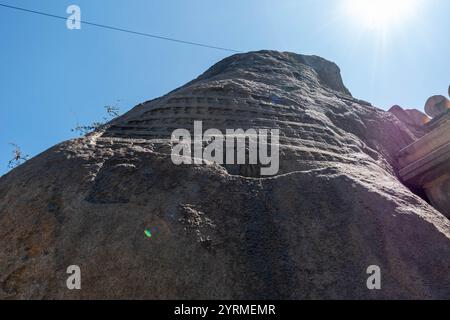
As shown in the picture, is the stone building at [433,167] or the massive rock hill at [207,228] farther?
the stone building at [433,167]

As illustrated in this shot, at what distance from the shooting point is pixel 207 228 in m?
2.25

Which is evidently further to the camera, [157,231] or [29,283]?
[157,231]

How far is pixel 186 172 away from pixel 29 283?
120 centimetres

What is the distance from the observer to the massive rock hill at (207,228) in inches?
78.2

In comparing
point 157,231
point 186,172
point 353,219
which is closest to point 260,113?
point 186,172

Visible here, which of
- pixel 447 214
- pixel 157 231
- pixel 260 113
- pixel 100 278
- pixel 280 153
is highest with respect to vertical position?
pixel 260 113

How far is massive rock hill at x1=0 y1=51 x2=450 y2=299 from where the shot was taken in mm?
1987

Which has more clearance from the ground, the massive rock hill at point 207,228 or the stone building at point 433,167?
the stone building at point 433,167

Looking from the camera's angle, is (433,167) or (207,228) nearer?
(207,228)

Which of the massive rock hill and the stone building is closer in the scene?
the massive rock hill

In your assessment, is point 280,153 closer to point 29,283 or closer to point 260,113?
point 260,113

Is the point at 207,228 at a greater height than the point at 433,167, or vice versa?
the point at 433,167

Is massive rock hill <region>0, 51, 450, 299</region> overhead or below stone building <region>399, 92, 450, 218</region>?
below
